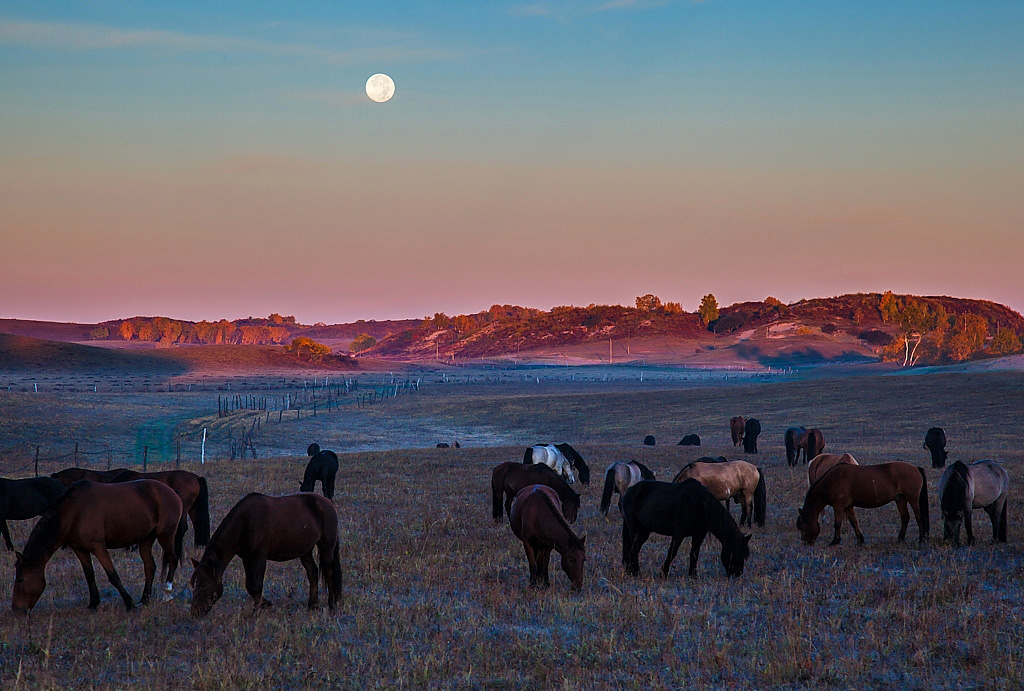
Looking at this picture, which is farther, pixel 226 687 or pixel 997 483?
pixel 997 483

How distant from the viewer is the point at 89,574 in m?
9.98

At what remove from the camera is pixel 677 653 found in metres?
8.48

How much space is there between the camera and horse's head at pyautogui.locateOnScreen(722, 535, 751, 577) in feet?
38.4

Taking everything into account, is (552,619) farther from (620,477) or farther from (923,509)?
(620,477)

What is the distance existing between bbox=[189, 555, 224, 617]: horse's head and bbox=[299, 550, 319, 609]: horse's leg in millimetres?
1112

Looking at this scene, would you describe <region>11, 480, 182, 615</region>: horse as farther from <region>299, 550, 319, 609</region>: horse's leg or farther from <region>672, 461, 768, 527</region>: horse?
<region>672, 461, 768, 527</region>: horse

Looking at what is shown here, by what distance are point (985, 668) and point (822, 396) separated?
62.0m

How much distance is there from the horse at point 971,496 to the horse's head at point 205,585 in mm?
11648

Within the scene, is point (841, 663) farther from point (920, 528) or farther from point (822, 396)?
point (822, 396)

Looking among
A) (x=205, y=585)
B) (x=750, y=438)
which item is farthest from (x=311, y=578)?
(x=750, y=438)

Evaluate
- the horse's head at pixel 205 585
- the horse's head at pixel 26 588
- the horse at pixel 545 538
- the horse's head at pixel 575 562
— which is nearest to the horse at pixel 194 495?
the horse's head at pixel 26 588

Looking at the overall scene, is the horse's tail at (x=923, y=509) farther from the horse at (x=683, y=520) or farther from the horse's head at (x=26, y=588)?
the horse's head at (x=26, y=588)

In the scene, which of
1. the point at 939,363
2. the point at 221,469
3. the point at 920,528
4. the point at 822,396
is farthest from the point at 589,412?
the point at 939,363

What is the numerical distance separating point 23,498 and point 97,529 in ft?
19.5
